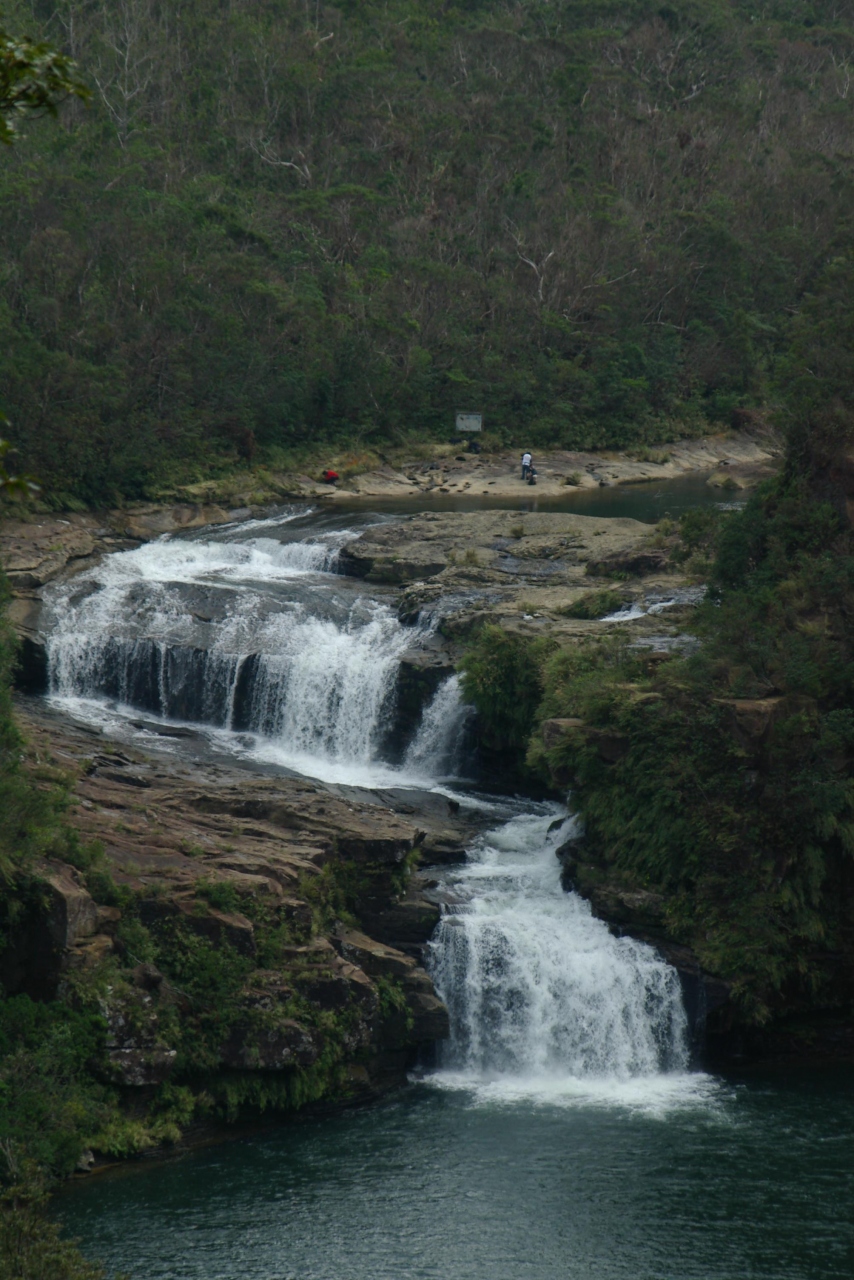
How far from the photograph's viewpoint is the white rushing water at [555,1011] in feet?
71.8

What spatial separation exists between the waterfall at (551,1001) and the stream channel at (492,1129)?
0.11ft

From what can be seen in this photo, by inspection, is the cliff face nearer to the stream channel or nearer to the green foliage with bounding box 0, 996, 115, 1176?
the green foliage with bounding box 0, 996, 115, 1176

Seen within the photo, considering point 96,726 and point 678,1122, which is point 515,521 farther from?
point 678,1122

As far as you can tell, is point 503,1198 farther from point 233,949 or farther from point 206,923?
point 206,923

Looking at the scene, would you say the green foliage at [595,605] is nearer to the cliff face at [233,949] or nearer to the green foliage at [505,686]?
the green foliage at [505,686]

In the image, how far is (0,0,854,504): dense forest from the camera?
5056cm

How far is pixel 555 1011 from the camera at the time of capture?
73.8ft

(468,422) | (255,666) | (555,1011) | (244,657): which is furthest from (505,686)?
(468,422)

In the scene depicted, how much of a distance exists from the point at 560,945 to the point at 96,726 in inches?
487

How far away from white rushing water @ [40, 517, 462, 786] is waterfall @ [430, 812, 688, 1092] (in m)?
7.58

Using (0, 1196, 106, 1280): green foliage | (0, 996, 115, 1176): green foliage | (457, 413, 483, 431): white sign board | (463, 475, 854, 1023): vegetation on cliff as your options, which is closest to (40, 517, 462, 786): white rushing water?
(463, 475, 854, 1023): vegetation on cliff

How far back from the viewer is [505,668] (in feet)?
96.0

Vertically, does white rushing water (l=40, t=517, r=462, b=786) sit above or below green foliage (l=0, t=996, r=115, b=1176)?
above

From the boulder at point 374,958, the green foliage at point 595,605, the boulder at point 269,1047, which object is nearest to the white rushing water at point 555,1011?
the boulder at point 374,958
